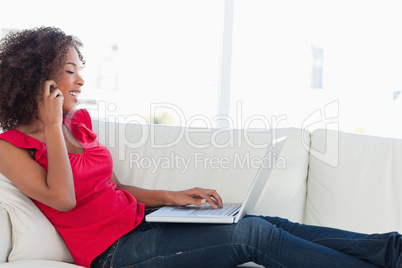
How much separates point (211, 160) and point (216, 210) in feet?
1.57

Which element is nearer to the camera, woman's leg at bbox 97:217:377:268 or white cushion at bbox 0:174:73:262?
woman's leg at bbox 97:217:377:268

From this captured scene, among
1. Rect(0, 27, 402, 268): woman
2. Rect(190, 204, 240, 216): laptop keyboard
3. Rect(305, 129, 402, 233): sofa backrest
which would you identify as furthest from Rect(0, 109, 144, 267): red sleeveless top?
Rect(305, 129, 402, 233): sofa backrest

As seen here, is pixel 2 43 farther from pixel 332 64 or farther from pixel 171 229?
pixel 332 64

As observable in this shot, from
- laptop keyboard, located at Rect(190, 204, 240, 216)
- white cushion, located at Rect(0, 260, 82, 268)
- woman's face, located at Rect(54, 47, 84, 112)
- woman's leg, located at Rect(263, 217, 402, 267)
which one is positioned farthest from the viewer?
woman's face, located at Rect(54, 47, 84, 112)

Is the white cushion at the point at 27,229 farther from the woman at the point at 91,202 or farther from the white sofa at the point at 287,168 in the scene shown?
the white sofa at the point at 287,168

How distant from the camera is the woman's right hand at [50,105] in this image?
5.49 ft

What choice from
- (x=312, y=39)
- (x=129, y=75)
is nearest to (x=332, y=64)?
(x=312, y=39)

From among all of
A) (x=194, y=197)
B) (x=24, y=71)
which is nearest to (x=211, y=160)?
(x=194, y=197)

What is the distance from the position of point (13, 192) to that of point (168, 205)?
59 cm

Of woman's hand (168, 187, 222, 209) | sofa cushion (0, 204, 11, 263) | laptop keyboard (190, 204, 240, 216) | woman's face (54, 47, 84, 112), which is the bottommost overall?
sofa cushion (0, 204, 11, 263)

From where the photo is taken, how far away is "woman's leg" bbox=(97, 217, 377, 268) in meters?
1.47

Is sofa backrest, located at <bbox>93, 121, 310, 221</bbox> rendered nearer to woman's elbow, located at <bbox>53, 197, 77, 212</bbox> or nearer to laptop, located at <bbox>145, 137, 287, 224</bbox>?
laptop, located at <bbox>145, 137, 287, 224</bbox>

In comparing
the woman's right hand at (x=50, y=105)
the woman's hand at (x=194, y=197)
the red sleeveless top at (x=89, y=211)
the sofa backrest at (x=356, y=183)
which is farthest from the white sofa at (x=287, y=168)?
the woman's right hand at (x=50, y=105)

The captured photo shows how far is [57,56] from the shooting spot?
1771 millimetres
